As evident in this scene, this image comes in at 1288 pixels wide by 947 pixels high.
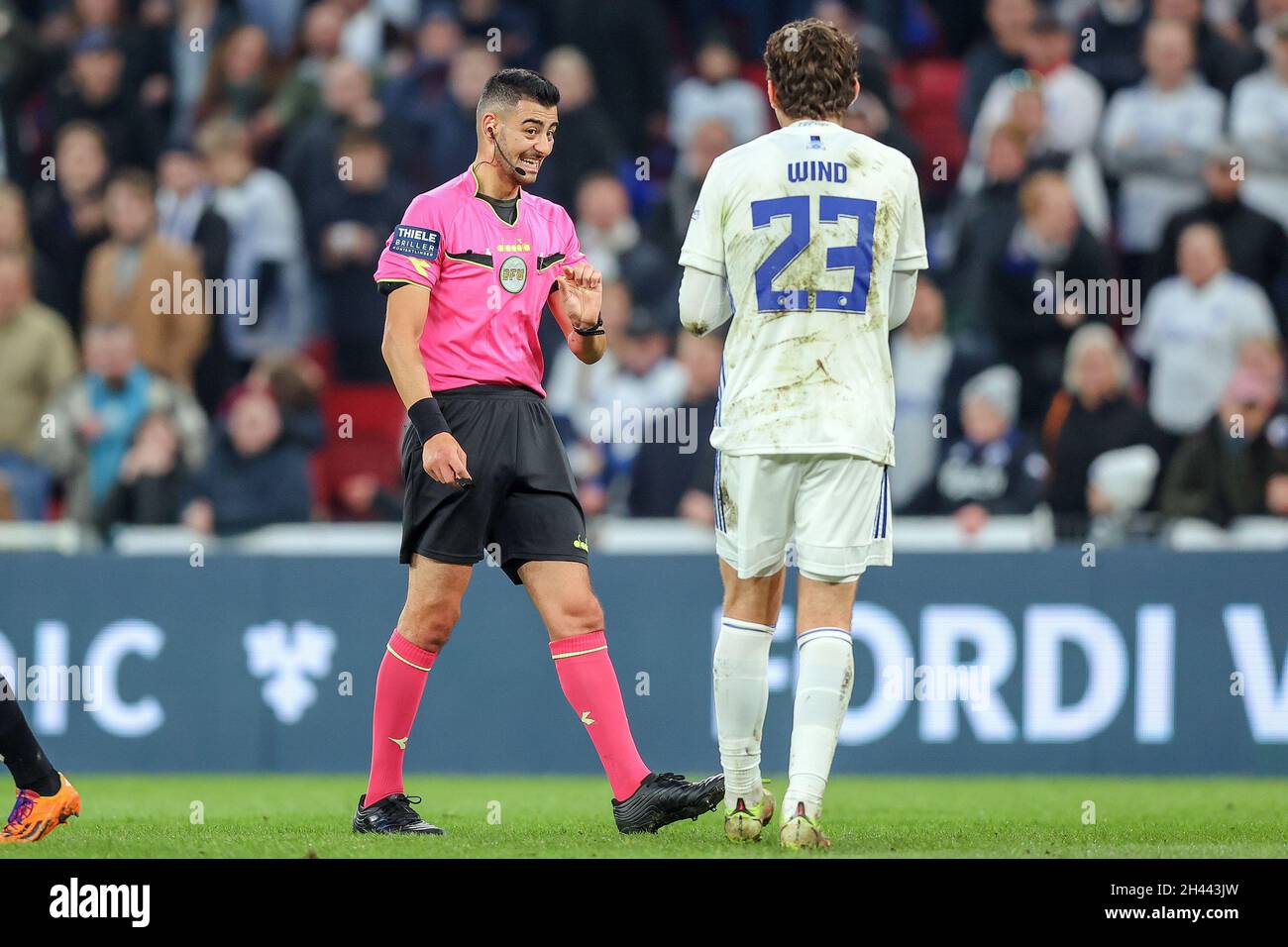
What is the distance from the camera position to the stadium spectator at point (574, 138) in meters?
13.2

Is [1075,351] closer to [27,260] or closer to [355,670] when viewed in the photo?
[355,670]

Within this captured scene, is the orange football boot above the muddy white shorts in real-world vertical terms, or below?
below

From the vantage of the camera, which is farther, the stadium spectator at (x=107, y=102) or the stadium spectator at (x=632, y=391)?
the stadium spectator at (x=107, y=102)

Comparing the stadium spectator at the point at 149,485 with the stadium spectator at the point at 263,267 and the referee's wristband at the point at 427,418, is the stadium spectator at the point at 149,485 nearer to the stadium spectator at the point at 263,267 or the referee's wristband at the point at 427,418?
the stadium spectator at the point at 263,267

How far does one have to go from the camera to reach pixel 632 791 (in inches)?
253

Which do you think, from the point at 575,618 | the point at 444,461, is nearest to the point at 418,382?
the point at 444,461

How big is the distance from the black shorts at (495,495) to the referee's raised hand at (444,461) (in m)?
0.15

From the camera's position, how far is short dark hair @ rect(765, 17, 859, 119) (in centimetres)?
599

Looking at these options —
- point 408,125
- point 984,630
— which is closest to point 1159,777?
point 984,630

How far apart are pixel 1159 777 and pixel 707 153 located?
506 centimetres

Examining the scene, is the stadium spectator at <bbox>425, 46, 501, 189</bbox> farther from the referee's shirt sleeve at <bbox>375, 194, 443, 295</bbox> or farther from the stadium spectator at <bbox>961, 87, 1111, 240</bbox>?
the referee's shirt sleeve at <bbox>375, 194, 443, 295</bbox>

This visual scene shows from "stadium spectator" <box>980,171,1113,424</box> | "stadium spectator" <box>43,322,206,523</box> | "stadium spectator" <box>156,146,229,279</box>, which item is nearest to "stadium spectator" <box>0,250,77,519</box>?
"stadium spectator" <box>43,322,206,523</box>

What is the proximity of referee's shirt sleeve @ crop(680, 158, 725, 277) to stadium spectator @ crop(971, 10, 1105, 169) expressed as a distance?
7123 mm

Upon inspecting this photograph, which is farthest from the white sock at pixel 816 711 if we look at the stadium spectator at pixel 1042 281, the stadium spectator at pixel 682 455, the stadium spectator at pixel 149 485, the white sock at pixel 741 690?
the stadium spectator at pixel 1042 281
